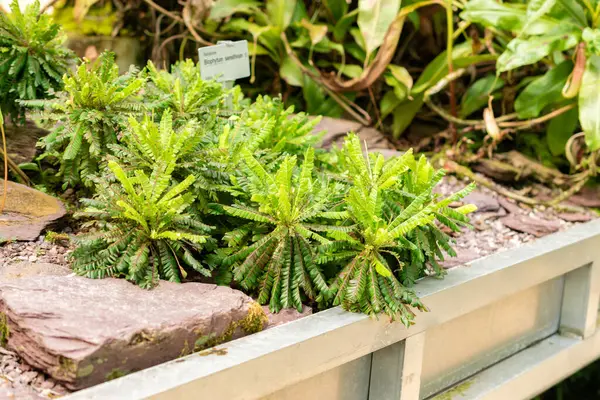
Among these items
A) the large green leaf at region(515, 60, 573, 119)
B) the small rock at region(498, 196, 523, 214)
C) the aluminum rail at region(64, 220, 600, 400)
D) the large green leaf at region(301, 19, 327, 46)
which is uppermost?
the large green leaf at region(301, 19, 327, 46)

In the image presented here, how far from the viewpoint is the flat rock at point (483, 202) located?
213 cm

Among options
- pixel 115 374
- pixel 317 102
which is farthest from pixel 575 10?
pixel 115 374

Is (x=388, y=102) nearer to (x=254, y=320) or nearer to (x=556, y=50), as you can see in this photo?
(x=556, y=50)

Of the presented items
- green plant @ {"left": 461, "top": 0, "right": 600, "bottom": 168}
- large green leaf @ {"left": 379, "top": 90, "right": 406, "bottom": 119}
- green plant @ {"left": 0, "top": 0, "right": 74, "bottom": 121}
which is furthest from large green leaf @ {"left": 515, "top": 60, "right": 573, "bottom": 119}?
green plant @ {"left": 0, "top": 0, "right": 74, "bottom": 121}

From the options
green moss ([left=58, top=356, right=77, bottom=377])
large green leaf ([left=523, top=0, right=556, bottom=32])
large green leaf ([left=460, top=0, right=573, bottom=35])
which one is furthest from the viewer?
large green leaf ([left=460, top=0, right=573, bottom=35])

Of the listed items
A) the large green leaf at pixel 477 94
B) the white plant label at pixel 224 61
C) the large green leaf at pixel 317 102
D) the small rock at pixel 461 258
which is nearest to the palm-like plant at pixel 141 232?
the white plant label at pixel 224 61

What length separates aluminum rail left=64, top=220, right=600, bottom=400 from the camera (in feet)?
3.31

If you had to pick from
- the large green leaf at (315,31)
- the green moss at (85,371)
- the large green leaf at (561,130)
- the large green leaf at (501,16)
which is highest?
the large green leaf at (501,16)

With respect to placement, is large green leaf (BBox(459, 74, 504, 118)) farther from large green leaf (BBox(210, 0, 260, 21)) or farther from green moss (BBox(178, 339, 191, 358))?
green moss (BBox(178, 339, 191, 358))

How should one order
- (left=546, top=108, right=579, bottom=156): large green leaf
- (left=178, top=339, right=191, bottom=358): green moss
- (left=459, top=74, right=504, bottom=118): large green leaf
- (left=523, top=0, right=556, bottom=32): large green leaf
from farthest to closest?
(left=459, top=74, right=504, bottom=118): large green leaf, (left=546, top=108, right=579, bottom=156): large green leaf, (left=523, top=0, right=556, bottom=32): large green leaf, (left=178, top=339, right=191, bottom=358): green moss

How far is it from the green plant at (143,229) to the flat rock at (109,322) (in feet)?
0.13

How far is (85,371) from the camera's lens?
95cm

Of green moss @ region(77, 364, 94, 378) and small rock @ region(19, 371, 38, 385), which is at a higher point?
green moss @ region(77, 364, 94, 378)

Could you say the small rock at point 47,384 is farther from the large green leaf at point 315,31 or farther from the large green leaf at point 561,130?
the large green leaf at point 561,130
